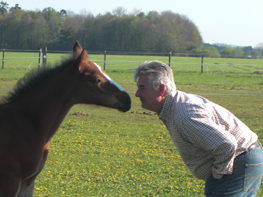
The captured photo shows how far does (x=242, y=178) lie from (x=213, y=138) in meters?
0.45

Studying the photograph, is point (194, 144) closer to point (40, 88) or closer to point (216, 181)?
point (216, 181)

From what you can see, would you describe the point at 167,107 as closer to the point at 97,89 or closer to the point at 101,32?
the point at 97,89

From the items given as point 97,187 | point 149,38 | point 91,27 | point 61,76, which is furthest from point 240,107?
point 91,27

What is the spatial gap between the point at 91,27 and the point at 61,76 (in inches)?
2259

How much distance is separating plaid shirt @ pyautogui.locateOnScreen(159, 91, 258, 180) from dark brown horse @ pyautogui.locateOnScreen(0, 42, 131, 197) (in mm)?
1178

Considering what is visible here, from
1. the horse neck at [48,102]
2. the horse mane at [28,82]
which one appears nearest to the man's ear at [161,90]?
the horse neck at [48,102]

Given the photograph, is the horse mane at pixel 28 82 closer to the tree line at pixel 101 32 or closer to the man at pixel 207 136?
the man at pixel 207 136

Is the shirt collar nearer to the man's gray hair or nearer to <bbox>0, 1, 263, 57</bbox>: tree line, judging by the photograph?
the man's gray hair

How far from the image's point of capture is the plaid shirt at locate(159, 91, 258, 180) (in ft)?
7.72

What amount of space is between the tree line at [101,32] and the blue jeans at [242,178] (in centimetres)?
5177

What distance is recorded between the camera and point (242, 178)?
2514mm

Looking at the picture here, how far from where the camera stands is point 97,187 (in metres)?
4.66

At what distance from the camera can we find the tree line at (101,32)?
52.8 m

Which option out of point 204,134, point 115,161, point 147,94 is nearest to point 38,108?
point 147,94
